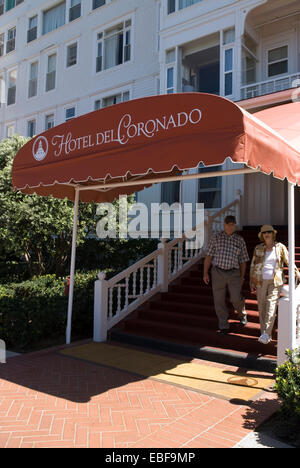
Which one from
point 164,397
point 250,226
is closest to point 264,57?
point 250,226

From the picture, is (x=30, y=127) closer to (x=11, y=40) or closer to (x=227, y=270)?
(x=11, y=40)

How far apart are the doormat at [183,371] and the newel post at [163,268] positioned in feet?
7.03

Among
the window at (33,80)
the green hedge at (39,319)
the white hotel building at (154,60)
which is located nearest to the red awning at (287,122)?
the white hotel building at (154,60)

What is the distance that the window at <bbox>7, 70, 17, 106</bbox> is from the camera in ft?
72.8

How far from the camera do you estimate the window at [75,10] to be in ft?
62.7

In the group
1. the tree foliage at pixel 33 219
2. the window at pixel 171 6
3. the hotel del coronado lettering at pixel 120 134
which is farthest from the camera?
the window at pixel 171 6

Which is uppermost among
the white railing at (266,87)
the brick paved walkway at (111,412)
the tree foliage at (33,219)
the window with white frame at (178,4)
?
the window with white frame at (178,4)

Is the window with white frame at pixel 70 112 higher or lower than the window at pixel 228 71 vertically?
higher

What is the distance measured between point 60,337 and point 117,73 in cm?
1282

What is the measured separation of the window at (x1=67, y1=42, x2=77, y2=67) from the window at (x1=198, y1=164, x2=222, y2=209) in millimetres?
9995

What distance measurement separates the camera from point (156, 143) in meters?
5.31

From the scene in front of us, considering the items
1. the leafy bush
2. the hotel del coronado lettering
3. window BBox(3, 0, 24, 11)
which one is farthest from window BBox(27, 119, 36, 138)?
the leafy bush

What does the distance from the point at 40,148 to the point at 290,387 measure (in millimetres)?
5375

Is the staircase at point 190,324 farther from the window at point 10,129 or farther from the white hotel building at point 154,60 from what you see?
the window at point 10,129
